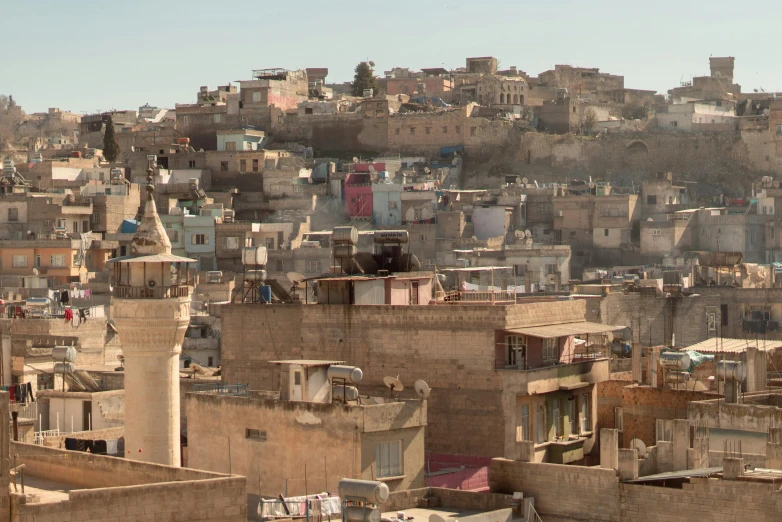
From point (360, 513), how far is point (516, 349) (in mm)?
6299

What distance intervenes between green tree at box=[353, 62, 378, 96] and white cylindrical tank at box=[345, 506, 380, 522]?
222ft

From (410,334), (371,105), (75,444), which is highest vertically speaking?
(371,105)

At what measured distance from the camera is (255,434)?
802 inches

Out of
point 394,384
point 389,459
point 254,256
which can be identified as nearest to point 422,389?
point 389,459

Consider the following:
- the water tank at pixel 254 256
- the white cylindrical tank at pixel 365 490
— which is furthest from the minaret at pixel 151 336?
the water tank at pixel 254 256

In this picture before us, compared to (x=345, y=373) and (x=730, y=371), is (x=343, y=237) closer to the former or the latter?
(x=345, y=373)

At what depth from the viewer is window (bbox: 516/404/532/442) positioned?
69.7ft

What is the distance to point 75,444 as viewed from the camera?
23516 mm

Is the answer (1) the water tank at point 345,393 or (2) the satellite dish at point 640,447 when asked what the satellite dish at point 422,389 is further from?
(2) the satellite dish at point 640,447

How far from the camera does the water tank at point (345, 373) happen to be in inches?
782

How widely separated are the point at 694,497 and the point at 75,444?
940cm

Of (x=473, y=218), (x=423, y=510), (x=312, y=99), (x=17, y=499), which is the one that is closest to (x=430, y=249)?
(x=473, y=218)

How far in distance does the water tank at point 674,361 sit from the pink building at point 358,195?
3827 cm

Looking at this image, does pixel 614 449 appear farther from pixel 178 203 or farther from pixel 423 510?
pixel 178 203
